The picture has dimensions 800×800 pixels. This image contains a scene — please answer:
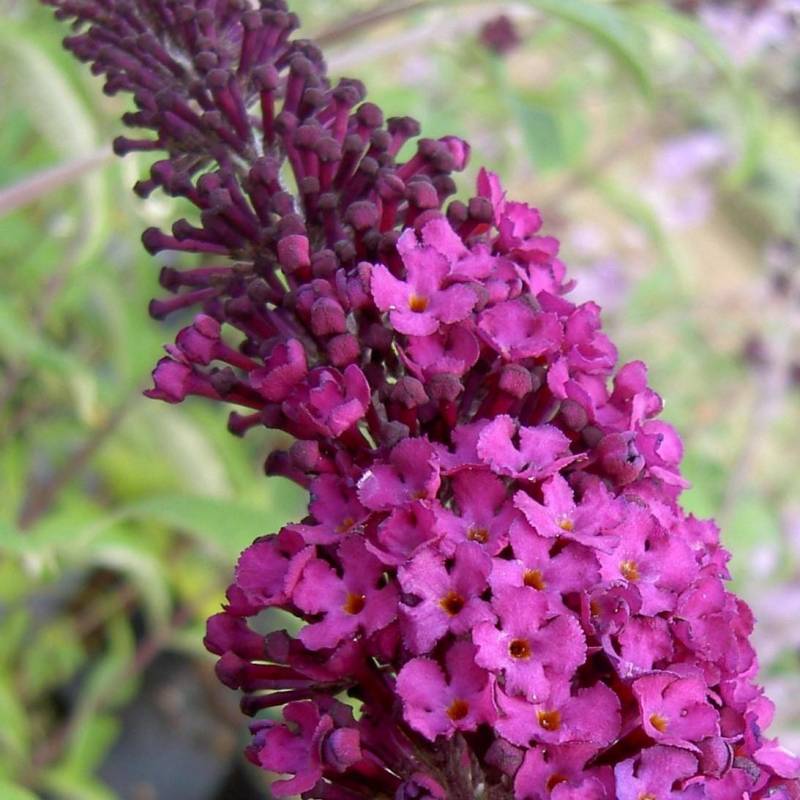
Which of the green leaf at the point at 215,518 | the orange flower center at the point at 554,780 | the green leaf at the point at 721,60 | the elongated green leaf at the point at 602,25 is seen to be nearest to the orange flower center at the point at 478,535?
the orange flower center at the point at 554,780

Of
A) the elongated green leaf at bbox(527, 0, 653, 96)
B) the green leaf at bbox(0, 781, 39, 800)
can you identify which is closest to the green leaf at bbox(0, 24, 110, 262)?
the elongated green leaf at bbox(527, 0, 653, 96)

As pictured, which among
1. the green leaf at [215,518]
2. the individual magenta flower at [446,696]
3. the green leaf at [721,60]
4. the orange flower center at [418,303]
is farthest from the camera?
the green leaf at [721,60]

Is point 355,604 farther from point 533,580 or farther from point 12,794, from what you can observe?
point 12,794

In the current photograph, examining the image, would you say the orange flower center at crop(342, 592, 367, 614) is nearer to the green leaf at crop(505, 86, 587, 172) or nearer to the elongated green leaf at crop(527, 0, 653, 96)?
the elongated green leaf at crop(527, 0, 653, 96)

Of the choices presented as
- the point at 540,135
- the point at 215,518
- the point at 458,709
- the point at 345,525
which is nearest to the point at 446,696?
the point at 458,709

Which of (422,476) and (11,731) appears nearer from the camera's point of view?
(422,476)

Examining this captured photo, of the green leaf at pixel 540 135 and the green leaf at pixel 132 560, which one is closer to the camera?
the green leaf at pixel 132 560

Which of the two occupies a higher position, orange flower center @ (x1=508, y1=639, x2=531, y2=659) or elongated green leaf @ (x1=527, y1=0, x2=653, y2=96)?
elongated green leaf @ (x1=527, y1=0, x2=653, y2=96)

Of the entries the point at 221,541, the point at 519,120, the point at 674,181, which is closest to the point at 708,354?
the point at 674,181

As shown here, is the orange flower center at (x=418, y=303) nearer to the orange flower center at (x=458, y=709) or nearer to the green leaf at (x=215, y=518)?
the orange flower center at (x=458, y=709)
